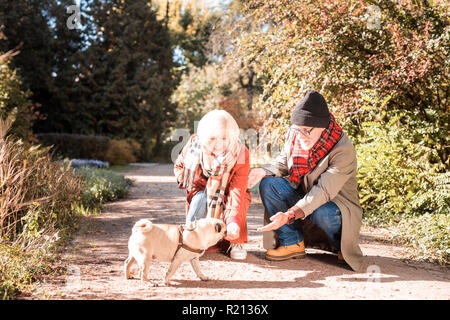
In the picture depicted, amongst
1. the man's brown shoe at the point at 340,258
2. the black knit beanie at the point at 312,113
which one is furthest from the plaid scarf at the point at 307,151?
the man's brown shoe at the point at 340,258

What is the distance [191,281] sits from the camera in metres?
3.37

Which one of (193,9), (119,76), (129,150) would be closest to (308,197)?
(129,150)

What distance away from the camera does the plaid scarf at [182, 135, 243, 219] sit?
366cm

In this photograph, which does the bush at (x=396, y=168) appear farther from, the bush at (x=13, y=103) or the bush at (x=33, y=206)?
the bush at (x=13, y=103)

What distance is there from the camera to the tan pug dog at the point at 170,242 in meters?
3.10

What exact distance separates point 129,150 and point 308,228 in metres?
16.3

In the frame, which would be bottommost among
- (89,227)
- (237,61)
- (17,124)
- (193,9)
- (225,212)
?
(89,227)

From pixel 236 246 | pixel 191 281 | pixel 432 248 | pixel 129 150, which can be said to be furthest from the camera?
pixel 129 150

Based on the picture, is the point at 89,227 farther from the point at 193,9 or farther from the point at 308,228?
the point at 193,9

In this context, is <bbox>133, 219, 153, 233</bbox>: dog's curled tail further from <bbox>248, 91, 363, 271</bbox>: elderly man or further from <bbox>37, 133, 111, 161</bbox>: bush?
<bbox>37, 133, 111, 161</bbox>: bush

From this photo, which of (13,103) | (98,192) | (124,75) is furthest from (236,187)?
(124,75)

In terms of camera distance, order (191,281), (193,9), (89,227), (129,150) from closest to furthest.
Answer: (191,281) → (89,227) → (129,150) → (193,9)

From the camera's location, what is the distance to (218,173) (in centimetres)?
372

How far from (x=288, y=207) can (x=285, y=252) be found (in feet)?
1.37
